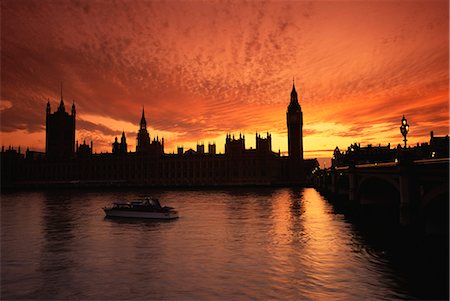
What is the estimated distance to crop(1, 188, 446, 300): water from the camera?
18.7 meters

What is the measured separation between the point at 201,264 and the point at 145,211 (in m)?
25.0

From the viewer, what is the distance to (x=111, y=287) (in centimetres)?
1956

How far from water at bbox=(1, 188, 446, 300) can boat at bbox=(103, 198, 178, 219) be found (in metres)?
5.74

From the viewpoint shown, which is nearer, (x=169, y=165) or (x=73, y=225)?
(x=73, y=225)

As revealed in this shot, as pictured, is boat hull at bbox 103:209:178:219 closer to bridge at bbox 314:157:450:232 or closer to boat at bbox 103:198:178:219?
boat at bbox 103:198:178:219

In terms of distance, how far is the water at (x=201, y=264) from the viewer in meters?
18.7

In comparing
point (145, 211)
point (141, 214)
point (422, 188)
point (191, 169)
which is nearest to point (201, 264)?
point (422, 188)

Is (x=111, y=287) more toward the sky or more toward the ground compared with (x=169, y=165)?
more toward the ground

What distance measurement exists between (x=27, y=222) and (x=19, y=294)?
32327mm

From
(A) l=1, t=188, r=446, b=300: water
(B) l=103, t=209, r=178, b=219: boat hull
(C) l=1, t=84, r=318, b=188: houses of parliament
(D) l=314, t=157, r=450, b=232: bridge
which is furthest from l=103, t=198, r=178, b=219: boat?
(C) l=1, t=84, r=318, b=188: houses of parliament

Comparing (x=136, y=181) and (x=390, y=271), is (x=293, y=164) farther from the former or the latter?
(x=390, y=271)

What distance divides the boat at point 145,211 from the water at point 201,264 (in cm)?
574

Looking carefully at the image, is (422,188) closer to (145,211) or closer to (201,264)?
(201,264)

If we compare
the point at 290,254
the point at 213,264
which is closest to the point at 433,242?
the point at 290,254
